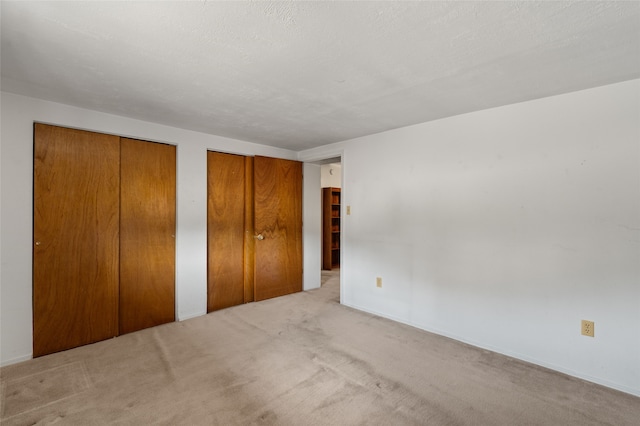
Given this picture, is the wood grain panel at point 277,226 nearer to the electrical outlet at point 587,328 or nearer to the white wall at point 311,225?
the white wall at point 311,225

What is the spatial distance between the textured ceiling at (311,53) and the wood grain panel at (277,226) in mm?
1502

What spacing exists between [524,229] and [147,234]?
3721 mm

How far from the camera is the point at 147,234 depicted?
10.2 ft

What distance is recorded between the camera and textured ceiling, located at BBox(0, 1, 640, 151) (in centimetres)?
136

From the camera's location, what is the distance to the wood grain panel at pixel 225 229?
3615mm

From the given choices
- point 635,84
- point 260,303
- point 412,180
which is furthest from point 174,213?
point 635,84

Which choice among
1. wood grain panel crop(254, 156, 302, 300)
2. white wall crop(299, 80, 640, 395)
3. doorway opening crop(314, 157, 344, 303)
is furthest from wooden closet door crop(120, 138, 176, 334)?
doorway opening crop(314, 157, 344, 303)

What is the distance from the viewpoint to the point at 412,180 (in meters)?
3.18

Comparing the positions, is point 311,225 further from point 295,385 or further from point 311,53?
point 311,53

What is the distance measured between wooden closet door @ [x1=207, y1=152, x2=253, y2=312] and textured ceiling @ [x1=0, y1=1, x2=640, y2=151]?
116 cm

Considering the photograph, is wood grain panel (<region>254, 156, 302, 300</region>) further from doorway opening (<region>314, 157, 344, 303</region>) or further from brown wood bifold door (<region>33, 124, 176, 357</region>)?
doorway opening (<region>314, 157, 344, 303</region>)

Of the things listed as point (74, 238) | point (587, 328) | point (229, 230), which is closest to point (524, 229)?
point (587, 328)

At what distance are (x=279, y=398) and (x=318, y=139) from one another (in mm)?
2949

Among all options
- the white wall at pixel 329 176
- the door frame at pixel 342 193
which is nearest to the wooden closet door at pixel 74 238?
the door frame at pixel 342 193
